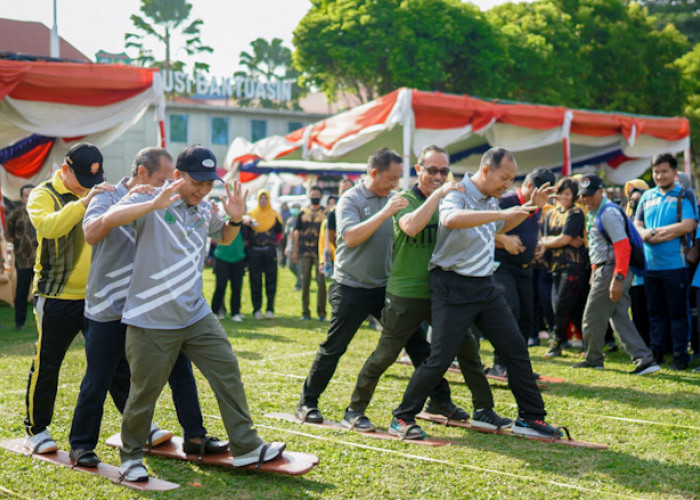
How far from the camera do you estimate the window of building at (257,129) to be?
167 feet

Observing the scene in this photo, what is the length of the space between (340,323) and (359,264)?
0.45m

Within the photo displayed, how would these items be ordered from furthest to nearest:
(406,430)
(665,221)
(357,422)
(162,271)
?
(665,221) → (357,422) → (406,430) → (162,271)

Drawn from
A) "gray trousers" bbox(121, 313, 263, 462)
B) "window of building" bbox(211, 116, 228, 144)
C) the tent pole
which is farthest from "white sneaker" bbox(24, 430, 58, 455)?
"window of building" bbox(211, 116, 228, 144)

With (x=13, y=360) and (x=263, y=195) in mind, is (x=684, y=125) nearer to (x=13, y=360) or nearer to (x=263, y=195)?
(x=263, y=195)

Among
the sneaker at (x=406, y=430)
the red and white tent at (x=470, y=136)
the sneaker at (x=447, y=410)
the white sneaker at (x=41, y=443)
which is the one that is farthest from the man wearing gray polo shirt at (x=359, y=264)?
the red and white tent at (x=470, y=136)

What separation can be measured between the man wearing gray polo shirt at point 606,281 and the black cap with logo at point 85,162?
491cm

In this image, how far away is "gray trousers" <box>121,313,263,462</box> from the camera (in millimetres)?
4543

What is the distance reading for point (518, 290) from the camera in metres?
8.13

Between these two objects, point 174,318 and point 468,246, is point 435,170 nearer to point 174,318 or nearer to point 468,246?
point 468,246

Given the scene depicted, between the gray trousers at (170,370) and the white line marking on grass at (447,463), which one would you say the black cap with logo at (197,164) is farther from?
the white line marking on grass at (447,463)

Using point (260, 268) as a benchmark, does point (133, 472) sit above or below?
below

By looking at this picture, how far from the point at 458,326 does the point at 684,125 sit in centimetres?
1319

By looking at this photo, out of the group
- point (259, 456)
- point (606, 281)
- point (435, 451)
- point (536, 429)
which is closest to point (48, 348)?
point (259, 456)

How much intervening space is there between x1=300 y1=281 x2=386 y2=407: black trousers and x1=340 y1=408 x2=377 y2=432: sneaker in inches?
12.5
